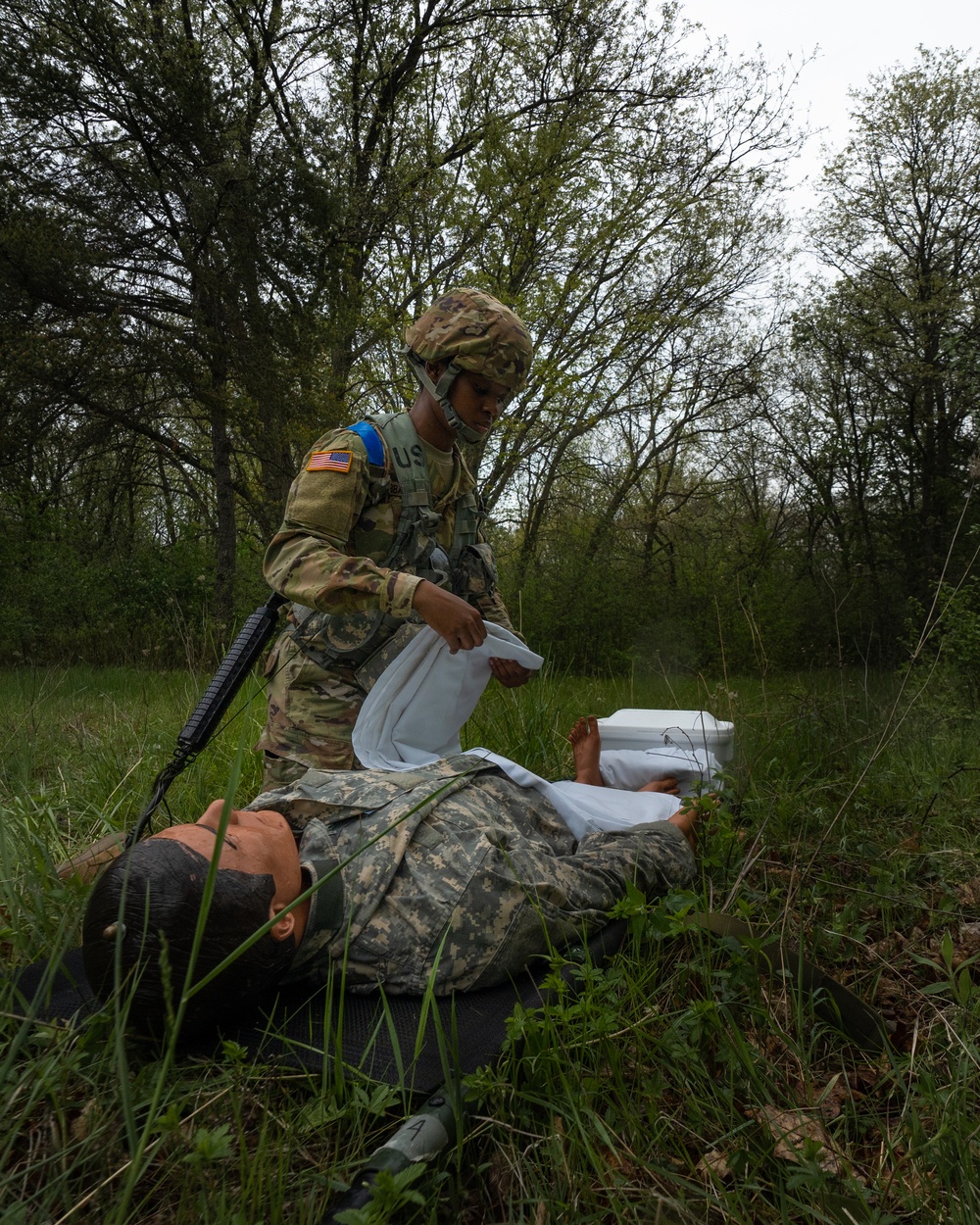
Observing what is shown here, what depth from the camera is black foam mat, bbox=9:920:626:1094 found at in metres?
1.52

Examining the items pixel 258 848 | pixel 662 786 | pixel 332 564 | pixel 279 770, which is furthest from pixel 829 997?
pixel 279 770

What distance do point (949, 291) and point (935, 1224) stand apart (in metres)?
9.47

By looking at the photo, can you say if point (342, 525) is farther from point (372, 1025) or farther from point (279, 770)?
point (372, 1025)

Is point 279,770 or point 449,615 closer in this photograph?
point 449,615

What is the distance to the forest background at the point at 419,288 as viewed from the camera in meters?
8.17

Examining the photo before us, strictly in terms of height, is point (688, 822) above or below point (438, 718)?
below

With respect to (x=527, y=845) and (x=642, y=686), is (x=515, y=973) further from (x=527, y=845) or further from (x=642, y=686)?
(x=642, y=686)

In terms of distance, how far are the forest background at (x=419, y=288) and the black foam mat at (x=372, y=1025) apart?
5672mm

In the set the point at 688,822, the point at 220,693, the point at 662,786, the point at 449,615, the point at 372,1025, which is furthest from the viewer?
the point at 662,786

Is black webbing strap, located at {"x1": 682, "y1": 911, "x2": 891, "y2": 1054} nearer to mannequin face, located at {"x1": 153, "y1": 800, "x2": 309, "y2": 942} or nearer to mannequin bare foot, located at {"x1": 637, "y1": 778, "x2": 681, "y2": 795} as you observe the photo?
mannequin face, located at {"x1": 153, "y1": 800, "x2": 309, "y2": 942}

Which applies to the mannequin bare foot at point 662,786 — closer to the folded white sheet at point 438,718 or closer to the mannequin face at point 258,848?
the folded white sheet at point 438,718

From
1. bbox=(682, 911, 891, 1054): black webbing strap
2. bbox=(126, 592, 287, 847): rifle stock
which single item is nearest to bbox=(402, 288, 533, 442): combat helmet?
bbox=(126, 592, 287, 847): rifle stock

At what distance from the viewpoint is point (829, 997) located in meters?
1.72

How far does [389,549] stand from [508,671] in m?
0.59
